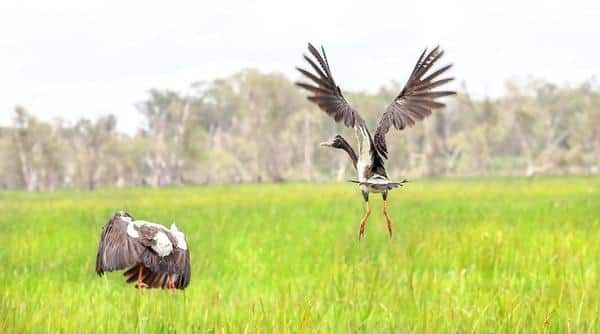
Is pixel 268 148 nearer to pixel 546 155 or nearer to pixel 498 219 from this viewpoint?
pixel 546 155

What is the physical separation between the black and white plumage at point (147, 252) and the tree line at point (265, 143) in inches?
2174

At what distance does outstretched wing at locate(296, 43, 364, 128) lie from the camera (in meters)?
1.21

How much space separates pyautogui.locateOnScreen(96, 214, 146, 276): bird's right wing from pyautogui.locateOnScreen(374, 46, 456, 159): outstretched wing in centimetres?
101

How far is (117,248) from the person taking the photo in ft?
6.94

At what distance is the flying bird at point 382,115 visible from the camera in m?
1.20

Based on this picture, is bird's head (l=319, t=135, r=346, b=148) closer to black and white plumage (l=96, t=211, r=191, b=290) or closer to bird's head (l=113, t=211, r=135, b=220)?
black and white plumage (l=96, t=211, r=191, b=290)

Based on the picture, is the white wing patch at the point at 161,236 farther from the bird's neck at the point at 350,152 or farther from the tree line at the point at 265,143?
the tree line at the point at 265,143

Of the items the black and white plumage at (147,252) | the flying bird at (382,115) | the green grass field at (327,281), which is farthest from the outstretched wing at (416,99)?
the black and white plumage at (147,252)

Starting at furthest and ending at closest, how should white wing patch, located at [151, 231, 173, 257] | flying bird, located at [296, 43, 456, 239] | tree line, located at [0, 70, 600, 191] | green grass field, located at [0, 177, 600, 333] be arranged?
tree line, located at [0, 70, 600, 191], green grass field, located at [0, 177, 600, 333], white wing patch, located at [151, 231, 173, 257], flying bird, located at [296, 43, 456, 239]

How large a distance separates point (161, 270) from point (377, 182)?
1027 millimetres

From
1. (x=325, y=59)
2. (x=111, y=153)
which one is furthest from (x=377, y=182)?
(x=111, y=153)

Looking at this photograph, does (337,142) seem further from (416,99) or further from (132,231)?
(132,231)

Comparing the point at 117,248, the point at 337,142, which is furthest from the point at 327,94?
the point at 117,248

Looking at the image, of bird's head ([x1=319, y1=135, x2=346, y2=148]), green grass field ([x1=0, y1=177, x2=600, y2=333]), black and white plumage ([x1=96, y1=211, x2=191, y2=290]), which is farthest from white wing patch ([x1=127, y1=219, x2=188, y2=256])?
bird's head ([x1=319, y1=135, x2=346, y2=148])
